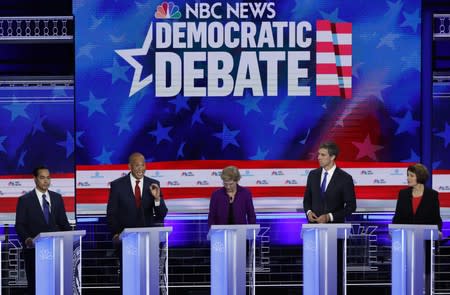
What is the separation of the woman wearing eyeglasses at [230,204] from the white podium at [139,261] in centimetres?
158

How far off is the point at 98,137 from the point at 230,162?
4.37ft

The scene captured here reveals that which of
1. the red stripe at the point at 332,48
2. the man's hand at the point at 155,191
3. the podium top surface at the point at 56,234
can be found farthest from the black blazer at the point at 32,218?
the red stripe at the point at 332,48

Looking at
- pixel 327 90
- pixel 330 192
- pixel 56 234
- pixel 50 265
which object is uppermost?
pixel 327 90

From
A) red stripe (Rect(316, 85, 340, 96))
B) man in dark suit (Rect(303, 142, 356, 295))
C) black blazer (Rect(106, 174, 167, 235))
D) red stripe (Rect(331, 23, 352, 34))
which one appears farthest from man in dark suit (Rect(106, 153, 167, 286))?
red stripe (Rect(331, 23, 352, 34))

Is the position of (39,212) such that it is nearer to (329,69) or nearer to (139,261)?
(139,261)

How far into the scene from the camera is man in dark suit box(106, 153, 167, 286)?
8680mm

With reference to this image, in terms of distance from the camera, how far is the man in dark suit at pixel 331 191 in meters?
8.64

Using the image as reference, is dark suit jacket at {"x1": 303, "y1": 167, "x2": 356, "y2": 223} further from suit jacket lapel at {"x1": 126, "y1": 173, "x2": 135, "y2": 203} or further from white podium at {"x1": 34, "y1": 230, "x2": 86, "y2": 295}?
white podium at {"x1": 34, "y1": 230, "x2": 86, "y2": 295}

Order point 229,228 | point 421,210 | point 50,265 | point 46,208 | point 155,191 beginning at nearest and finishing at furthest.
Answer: point 50,265, point 229,228, point 421,210, point 46,208, point 155,191

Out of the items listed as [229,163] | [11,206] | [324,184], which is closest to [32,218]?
[324,184]

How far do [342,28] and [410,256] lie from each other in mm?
→ 3883

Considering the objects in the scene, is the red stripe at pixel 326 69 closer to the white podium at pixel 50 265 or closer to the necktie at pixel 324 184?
the necktie at pixel 324 184

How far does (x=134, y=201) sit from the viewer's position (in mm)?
8703

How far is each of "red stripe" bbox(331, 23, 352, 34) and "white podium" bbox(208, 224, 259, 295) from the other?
366cm
